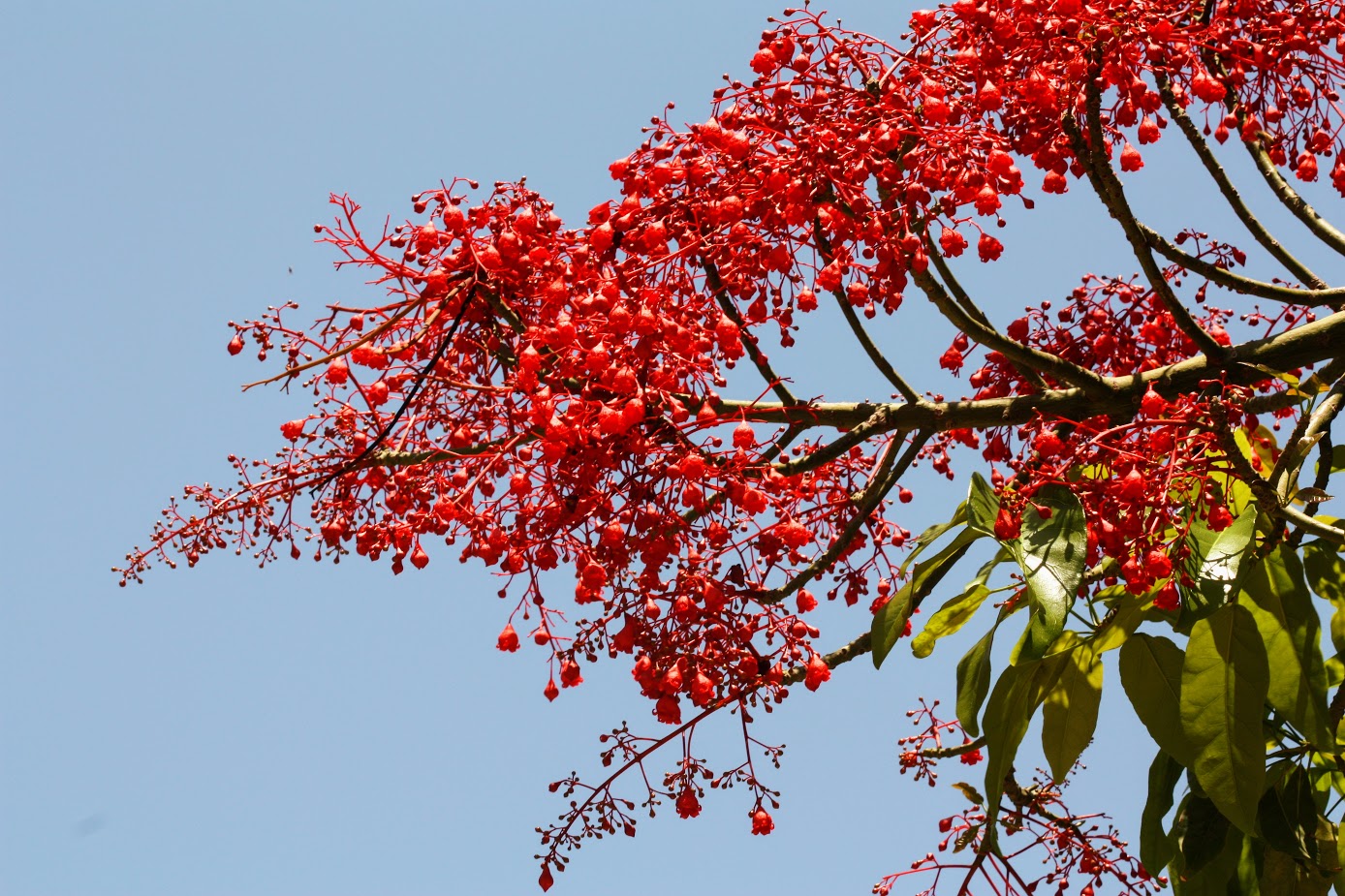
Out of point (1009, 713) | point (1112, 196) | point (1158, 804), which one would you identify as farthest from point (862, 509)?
point (1158, 804)

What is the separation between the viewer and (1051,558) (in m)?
2.78

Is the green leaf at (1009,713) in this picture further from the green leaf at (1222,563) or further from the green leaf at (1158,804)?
the green leaf at (1158,804)

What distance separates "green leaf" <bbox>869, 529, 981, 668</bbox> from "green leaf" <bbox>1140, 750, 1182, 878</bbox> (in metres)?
0.74

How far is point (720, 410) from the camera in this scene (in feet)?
9.69

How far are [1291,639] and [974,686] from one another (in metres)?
0.66

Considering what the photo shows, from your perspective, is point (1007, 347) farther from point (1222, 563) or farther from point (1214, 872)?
point (1214, 872)

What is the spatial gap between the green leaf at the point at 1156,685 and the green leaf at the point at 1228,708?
0.14m

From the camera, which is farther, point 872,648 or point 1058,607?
point 872,648

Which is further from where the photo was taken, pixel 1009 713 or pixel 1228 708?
pixel 1009 713

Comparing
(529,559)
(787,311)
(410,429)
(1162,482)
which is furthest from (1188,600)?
(410,429)

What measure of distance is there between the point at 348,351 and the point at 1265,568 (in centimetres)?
198

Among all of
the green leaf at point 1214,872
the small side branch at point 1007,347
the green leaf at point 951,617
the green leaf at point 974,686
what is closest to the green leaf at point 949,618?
the green leaf at point 951,617

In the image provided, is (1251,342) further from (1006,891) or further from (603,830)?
(603,830)

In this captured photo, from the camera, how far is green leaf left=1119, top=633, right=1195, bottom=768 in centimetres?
296
